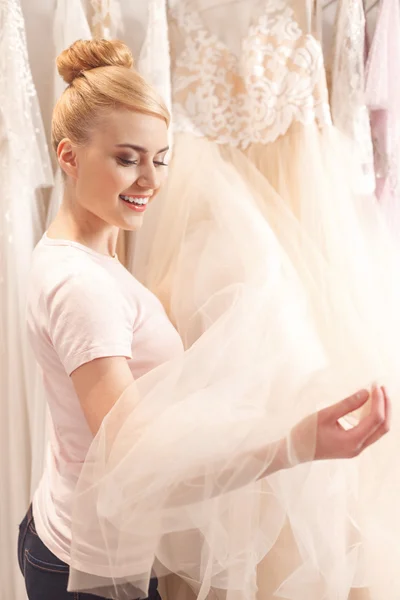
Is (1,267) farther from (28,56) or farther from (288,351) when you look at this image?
(288,351)

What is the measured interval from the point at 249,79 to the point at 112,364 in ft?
2.10

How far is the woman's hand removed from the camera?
22.9 inches

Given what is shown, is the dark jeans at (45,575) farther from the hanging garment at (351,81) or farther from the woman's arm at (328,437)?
the hanging garment at (351,81)

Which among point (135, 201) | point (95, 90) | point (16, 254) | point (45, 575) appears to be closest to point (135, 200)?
point (135, 201)

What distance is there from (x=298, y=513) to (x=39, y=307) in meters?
0.38

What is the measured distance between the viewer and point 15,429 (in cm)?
108

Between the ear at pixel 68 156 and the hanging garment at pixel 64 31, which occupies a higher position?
the hanging garment at pixel 64 31

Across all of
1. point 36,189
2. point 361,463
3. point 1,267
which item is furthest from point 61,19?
point 361,463

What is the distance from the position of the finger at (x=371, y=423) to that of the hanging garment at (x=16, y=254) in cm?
65

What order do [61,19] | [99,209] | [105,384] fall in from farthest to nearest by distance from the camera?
[61,19] < [99,209] < [105,384]

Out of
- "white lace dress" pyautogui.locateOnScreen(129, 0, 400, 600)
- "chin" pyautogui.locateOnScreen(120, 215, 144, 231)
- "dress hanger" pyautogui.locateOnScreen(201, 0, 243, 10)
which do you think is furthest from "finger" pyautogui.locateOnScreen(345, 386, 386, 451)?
"dress hanger" pyautogui.locateOnScreen(201, 0, 243, 10)

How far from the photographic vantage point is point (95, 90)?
2.47 feet

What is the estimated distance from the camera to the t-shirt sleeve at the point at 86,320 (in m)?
0.65

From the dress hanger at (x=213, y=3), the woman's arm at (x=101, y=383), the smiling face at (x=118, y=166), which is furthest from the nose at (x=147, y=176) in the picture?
the dress hanger at (x=213, y=3)
